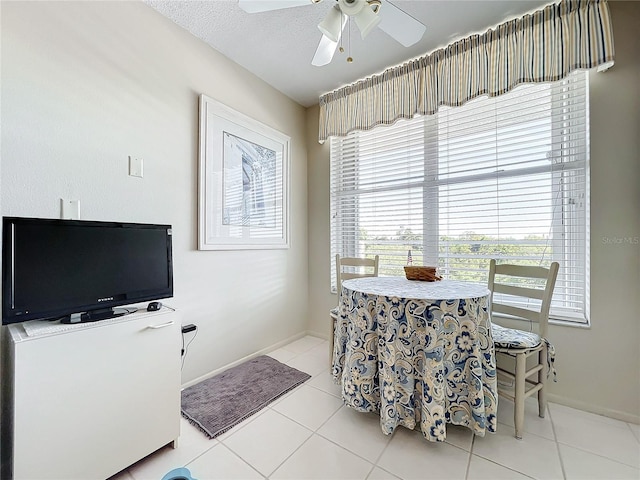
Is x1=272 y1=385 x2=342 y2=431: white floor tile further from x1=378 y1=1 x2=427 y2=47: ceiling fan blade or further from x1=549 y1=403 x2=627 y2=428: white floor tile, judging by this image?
x1=378 y1=1 x2=427 y2=47: ceiling fan blade

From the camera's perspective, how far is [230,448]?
4.77 ft

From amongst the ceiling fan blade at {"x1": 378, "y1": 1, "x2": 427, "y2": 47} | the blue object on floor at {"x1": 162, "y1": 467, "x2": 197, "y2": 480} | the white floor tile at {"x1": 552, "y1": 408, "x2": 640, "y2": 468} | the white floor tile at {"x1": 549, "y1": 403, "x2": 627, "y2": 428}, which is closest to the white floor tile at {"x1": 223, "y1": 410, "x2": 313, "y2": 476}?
the blue object on floor at {"x1": 162, "y1": 467, "x2": 197, "y2": 480}

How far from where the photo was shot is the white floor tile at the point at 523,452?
Answer: 4.27 ft

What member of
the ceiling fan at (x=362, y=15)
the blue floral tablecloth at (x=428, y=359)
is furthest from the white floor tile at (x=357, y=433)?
the ceiling fan at (x=362, y=15)

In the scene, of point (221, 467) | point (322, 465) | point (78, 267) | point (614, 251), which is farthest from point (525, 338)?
point (78, 267)

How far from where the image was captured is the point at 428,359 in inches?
53.7

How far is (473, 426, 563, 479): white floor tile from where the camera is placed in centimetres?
130

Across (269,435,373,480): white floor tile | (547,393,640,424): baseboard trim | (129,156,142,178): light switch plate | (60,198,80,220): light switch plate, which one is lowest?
(269,435,373,480): white floor tile

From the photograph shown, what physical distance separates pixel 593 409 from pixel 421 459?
4.28ft

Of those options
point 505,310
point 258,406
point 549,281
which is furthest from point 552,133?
point 258,406

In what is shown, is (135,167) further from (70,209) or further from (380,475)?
(380,475)

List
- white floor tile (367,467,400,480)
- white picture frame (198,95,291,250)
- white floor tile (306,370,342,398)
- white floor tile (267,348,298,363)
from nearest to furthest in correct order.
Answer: white floor tile (367,467,400,480) → white floor tile (306,370,342,398) → white picture frame (198,95,291,250) → white floor tile (267,348,298,363)

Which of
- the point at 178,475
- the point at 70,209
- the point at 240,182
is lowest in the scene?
the point at 178,475

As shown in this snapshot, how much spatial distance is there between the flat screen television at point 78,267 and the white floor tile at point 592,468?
2.29 metres
